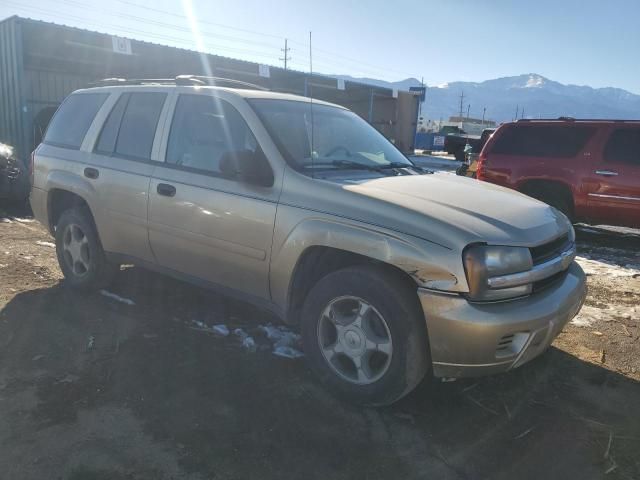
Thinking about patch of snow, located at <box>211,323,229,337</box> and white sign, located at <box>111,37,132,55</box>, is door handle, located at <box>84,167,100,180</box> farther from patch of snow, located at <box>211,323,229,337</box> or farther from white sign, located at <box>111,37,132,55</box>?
white sign, located at <box>111,37,132,55</box>

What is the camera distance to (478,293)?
8.56 feet

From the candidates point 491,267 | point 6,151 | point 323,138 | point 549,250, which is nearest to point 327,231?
point 491,267

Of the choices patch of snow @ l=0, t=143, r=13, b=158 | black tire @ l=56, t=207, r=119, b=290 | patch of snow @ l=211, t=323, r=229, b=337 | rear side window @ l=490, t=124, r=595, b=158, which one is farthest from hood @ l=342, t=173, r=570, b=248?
patch of snow @ l=0, t=143, r=13, b=158

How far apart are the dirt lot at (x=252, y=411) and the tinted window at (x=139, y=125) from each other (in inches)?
53.9

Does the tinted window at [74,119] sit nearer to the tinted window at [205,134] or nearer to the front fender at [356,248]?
the tinted window at [205,134]

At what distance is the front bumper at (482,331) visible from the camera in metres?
2.60

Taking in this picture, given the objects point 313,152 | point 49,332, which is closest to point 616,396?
Answer: point 313,152

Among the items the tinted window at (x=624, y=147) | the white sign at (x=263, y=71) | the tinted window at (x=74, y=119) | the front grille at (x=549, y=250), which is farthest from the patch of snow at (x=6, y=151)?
the white sign at (x=263, y=71)

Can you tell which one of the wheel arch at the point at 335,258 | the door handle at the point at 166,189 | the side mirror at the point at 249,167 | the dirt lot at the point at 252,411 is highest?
the side mirror at the point at 249,167

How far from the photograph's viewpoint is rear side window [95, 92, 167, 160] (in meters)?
4.09

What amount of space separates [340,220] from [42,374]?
7.10 feet

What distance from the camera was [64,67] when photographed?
16.2m

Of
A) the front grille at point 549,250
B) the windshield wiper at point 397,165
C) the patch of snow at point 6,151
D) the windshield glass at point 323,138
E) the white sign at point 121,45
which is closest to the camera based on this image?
the front grille at point 549,250

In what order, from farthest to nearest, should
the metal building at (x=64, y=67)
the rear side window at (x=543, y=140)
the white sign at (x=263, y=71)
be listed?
the white sign at (x=263, y=71)
the metal building at (x=64, y=67)
the rear side window at (x=543, y=140)
